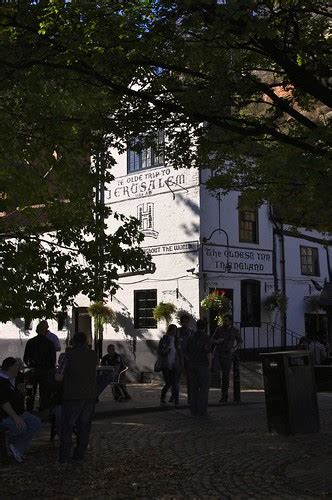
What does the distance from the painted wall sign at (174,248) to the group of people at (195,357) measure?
617cm

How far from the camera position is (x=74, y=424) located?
299 inches

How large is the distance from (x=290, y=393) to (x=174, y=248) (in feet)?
38.6

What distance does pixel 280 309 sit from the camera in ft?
71.1

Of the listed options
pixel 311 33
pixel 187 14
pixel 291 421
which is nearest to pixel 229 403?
pixel 291 421

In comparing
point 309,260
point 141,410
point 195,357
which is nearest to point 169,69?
point 195,357

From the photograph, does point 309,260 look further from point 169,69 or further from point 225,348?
point 169,69

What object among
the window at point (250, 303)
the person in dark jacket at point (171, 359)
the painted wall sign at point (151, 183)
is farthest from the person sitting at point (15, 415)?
the window at point (250, 303)

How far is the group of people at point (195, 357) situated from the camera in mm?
11617

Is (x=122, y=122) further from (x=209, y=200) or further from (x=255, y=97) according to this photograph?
(x=209, y=200)

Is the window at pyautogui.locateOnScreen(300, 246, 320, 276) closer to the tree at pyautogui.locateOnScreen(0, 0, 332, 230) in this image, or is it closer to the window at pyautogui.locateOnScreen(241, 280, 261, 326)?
the window at pyautogui.locateOnScreen(241, 280, 261, 326)

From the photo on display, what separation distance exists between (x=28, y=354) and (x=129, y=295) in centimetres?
1005

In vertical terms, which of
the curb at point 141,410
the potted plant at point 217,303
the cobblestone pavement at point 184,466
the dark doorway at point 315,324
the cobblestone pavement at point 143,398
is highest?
the potted plant at point 217,303

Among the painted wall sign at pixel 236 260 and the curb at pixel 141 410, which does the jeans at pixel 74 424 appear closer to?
the curb at pixel 141 410

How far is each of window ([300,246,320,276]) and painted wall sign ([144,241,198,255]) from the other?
5.62m
